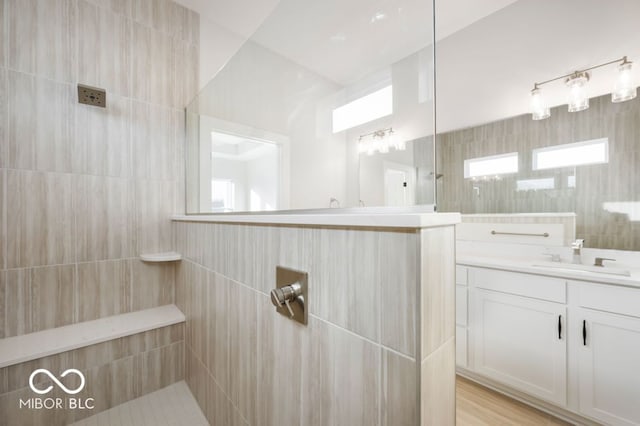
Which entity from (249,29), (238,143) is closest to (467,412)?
(238,143)

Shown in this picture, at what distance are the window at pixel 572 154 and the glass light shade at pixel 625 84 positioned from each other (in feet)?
0.79

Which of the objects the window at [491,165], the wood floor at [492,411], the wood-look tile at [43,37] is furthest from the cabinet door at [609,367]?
the wood-look tile at [43,37]

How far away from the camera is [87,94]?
148cm

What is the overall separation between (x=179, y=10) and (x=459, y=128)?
239 cm

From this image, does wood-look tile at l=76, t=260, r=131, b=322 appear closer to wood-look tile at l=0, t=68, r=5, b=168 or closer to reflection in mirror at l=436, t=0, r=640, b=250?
wood-look tile at l=0, t=68, r=5, b=168

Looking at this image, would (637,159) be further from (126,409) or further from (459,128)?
(126,409)

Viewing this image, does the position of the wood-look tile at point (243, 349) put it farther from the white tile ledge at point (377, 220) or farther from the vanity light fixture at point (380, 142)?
the vanity light fixture at point (380, 142)

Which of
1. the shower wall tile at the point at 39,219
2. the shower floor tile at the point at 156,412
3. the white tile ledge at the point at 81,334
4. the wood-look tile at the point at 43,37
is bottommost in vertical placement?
the shower floor tile at the point at 156,412

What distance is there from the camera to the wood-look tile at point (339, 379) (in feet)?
1.71

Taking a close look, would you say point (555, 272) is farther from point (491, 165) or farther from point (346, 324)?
point (346, 324)

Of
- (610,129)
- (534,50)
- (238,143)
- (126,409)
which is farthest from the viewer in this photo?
(534,50)

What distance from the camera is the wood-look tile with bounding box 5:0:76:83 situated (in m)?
1.34

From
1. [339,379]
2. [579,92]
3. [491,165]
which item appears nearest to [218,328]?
[339,379]

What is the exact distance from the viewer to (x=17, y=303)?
1.35 meters
